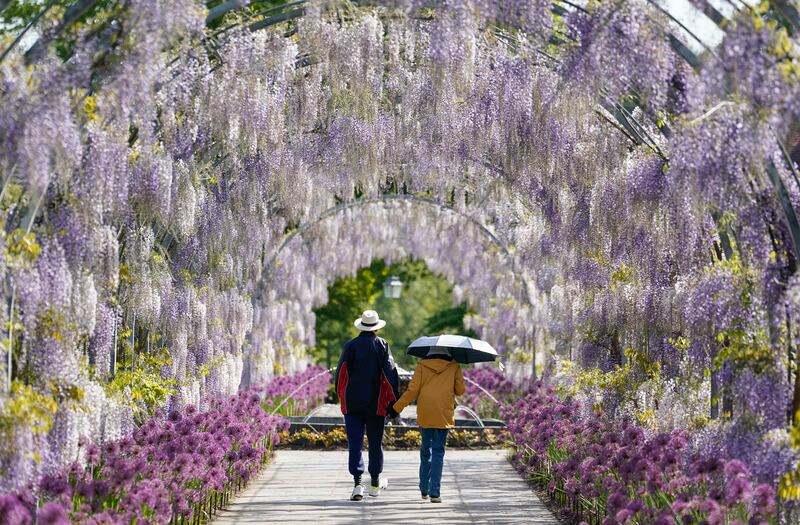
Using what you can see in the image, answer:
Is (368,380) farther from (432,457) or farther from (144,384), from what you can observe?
(144,384)

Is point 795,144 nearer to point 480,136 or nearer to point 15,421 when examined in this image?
point 480,136

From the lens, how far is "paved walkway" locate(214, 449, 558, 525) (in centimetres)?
758

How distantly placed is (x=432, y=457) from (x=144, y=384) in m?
2.54

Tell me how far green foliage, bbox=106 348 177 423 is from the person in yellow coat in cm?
195

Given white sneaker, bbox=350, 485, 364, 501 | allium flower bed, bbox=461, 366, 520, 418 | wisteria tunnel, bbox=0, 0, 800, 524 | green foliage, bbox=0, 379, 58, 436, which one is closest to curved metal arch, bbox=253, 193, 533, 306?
allium flower bed, bbox=461, 366, 520, 418

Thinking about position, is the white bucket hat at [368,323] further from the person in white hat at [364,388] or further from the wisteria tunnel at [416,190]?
the wisteria tunnel at [416,190]

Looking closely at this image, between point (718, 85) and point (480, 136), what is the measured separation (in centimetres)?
410

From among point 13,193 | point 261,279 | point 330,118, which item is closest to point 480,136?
point 330,118

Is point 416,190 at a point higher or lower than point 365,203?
lower

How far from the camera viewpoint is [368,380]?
809 cm

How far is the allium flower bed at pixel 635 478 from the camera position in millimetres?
5133

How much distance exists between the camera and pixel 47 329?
574 centimetres

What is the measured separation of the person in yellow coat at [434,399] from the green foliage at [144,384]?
195 centimetres

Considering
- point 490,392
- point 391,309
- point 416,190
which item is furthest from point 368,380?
point 391,309
